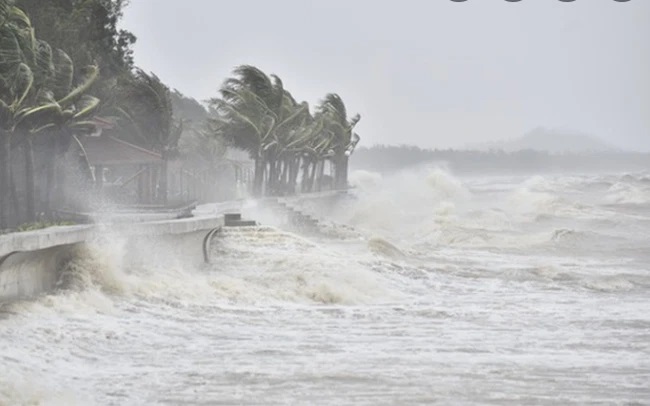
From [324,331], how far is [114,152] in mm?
25260

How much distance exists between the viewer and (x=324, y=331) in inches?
614

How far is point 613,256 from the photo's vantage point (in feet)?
109

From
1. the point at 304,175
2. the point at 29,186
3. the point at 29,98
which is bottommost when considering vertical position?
the point at 29,186

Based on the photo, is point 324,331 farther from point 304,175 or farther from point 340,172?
point 340,172

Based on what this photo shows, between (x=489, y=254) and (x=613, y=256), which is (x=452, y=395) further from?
(x=613, y=256)

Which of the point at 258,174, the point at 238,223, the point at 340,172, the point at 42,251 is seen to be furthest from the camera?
the point at 340,172

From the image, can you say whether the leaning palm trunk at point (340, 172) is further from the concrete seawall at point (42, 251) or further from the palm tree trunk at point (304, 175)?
the concrete seawall at point (42, 251)

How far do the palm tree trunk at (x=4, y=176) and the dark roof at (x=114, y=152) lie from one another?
1199 centimetres

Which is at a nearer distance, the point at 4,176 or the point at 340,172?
the point at 4,176

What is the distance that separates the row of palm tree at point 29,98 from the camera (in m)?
24.1

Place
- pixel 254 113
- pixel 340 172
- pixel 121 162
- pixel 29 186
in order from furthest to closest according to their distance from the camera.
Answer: pixel 340 172 → pixel 254 113 → pixel 121 162 → pixel 29 186

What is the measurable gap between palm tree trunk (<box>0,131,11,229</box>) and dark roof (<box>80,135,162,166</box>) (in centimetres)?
1199

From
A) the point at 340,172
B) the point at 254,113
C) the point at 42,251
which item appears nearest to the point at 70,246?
the point at 42,251

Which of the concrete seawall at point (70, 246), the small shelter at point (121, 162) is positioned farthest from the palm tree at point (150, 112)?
the concrete seawall at point (70, 246)
